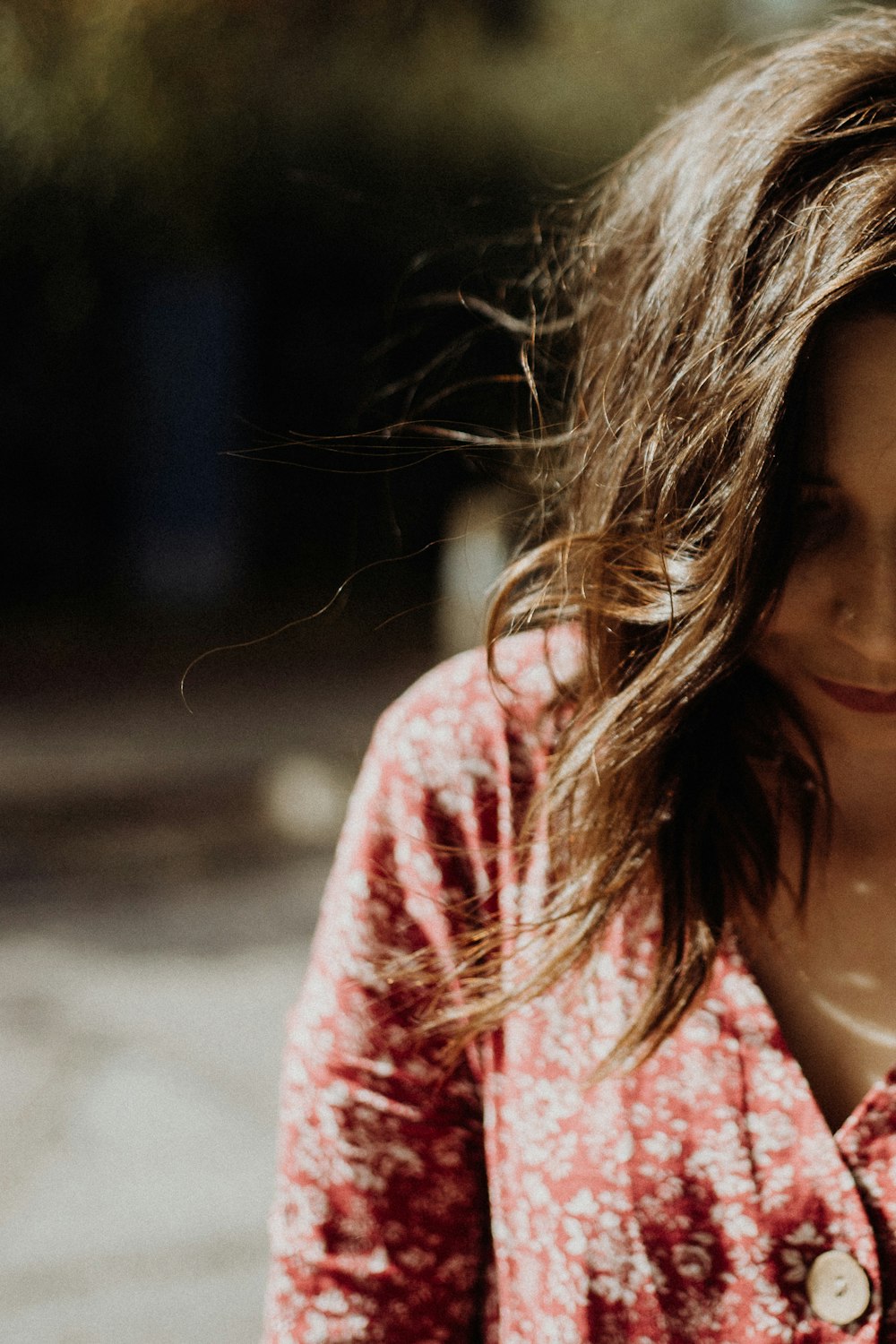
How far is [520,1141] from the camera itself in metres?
1.08

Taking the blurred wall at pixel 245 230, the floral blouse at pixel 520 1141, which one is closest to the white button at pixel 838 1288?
the floral blouse at pixel 520 1141

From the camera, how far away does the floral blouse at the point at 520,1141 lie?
3.24 ft

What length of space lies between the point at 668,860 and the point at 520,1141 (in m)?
0.26

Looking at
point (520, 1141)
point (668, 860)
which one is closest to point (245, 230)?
point (668, 860)

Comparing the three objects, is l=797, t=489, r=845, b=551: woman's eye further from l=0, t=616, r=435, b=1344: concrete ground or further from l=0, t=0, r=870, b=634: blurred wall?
l=0, t=0, r=870, b=634: blurred wall

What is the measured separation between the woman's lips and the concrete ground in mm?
2089

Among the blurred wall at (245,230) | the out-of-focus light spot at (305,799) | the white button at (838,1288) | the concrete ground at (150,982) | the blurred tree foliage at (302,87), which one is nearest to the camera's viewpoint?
the white button at (838,1288)

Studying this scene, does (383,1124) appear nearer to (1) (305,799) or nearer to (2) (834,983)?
(2) (834,983)

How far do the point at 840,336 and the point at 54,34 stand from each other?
3.14 m

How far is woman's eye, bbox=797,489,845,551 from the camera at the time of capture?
1.01 m

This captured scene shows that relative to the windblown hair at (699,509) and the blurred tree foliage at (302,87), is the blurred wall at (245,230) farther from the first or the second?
the windblown hair at (699,509)

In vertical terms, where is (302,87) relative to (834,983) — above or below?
above

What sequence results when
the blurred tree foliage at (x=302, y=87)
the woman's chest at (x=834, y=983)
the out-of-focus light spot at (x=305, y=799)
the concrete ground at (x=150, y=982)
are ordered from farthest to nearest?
the out-of-focus light spot at (x=305, y=799), the blurred tree foliage at (x=302, y=87), the concrete ground at (x=150, y=982), the woman's chest at (x=834, y=983)

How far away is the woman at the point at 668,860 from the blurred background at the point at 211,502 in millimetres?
160
